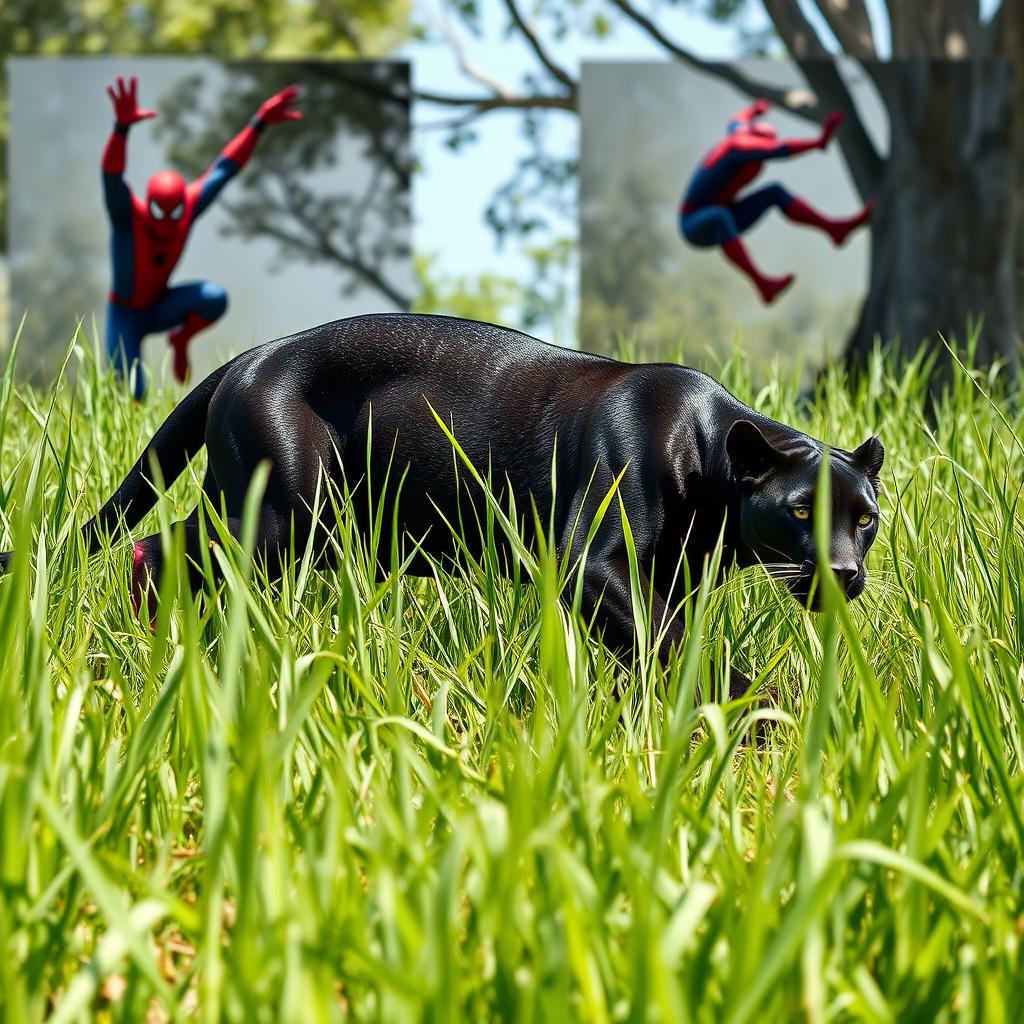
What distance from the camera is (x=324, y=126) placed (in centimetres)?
1217

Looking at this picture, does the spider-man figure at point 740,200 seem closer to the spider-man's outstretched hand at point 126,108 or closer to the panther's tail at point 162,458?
the spider-man's outstretched hand at point 126,108

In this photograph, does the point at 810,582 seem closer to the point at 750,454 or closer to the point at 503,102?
the point at 750,454

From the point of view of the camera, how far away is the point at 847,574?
7.14 ft

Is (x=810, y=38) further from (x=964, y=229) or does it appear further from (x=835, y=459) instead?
(x=835, y=459)

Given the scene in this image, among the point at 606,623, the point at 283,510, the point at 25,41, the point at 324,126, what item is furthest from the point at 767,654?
the point at 25,41

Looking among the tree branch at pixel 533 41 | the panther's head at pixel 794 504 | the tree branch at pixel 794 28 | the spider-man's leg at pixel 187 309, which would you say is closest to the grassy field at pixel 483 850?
the panther's head at pixel 794 504

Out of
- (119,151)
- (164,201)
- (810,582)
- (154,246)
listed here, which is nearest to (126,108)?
(119,151)

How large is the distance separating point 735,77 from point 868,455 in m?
9.59

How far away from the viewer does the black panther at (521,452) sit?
2.33 m

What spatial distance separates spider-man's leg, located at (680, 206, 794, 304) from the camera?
9531 mm

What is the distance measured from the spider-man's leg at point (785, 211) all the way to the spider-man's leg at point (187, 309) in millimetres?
4156

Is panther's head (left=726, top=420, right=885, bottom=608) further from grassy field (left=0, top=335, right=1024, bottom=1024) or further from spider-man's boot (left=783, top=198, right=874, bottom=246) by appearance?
spider-man's boot (left=783, top=198, right=874, bottom=246)

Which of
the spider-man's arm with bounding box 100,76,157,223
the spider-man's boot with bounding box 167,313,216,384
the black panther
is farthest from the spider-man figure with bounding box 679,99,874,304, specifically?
the black panther

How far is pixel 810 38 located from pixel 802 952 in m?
11.0
